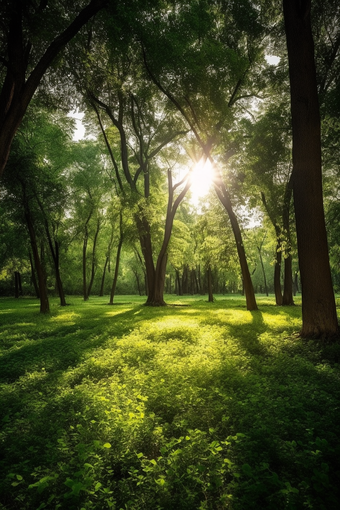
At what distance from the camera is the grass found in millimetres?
2814

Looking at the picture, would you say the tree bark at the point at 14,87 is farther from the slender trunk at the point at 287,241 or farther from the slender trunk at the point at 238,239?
the slender trunk at the point at 287,241

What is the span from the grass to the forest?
28mm

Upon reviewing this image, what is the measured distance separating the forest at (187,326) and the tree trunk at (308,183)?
0.15 ft

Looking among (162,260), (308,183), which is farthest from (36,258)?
(308,183)

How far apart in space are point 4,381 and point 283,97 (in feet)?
62.9

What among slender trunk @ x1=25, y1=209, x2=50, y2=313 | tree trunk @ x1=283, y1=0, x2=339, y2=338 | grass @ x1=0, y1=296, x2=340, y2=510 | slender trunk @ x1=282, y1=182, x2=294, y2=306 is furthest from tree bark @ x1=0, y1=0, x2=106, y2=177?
slender trunk @ x1=282, y1=182, x2=294, y2=306

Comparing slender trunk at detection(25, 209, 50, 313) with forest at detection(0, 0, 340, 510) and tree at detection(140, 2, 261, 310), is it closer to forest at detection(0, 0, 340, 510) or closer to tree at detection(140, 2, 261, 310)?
forest at detection(0, 0, 340, 510)

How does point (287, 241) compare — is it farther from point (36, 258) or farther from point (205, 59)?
point (36, 258)

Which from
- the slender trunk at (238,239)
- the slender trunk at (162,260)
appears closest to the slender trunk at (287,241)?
the slender trunk at (238,239)

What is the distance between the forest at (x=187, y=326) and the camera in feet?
10.2

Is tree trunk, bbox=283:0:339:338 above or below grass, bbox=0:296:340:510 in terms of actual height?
above

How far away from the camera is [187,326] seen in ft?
34.3

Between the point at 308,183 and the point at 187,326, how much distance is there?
22.3 ft

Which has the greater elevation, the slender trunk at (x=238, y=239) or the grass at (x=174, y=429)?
the slender trunk at (x=238, y=239)
